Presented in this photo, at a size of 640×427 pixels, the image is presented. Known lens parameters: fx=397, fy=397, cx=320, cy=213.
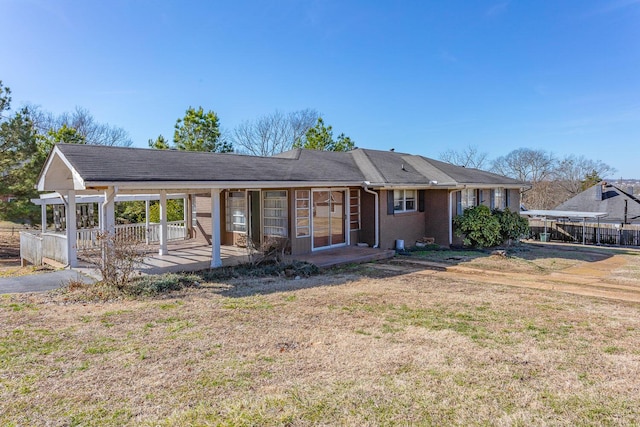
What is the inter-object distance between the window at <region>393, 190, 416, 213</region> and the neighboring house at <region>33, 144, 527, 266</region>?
4cm

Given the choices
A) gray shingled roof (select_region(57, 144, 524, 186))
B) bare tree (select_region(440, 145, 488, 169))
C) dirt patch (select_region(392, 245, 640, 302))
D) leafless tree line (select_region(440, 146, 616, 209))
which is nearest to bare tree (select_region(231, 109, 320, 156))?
bare tree (select_region(440, 145, 488, 169))

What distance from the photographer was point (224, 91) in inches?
1284

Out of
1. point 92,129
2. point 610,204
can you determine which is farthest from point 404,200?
point 92,129

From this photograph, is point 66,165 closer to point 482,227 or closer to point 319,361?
point 319,361

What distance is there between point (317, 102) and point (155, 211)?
2679cm

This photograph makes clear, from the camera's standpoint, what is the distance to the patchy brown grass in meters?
3.76

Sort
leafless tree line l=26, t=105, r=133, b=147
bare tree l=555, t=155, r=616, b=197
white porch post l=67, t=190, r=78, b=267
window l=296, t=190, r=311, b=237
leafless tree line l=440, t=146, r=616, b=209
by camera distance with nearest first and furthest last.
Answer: white porch post l=67, t=190, r=78, b=267 < window l=296, t=190, r=311, b=237 < leafless tree line l=26, t=105, r=133, b=147 < leafless tree line l=440, t=146, r=616, b=209 < bare tree l=555, t=155, r=616, b=197

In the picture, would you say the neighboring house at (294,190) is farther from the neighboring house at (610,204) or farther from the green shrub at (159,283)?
the neighboring house at (610,204)

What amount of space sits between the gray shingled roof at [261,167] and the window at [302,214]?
26.9 inches

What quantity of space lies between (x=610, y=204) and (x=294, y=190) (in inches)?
1229

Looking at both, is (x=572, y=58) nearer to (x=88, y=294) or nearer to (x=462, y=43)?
(x=462, y=43)

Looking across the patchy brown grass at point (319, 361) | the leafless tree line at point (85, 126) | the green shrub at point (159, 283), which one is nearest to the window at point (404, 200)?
the patchy brown grass at point (319, 361)

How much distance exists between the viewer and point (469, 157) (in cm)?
5062

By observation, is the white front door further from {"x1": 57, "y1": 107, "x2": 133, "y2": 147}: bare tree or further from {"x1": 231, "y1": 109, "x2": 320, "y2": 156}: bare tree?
{"x1": 57, "y1": 107, "x2": 133, "y2": 147}: bare tree
